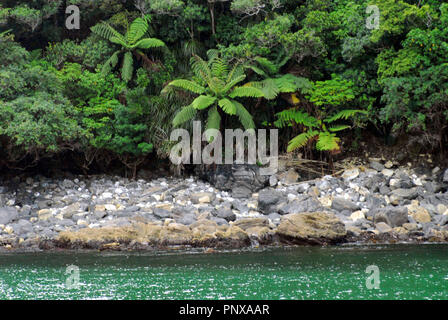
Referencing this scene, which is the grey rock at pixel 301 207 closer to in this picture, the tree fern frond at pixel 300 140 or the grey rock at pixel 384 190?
the grey rock at pixel 384 190

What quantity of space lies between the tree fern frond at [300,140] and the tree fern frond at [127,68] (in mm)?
5410

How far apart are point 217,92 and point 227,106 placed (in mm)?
773

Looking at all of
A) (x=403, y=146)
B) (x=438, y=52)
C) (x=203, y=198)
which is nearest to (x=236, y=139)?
(x=203, y=198)

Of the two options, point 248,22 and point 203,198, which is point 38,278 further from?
point 248,22

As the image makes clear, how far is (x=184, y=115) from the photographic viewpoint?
15.8 meters

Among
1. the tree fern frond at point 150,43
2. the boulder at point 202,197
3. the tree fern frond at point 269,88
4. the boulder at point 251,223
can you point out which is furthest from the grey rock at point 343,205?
the tree fern frond at point 150,43

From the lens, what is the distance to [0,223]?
13.6 metres

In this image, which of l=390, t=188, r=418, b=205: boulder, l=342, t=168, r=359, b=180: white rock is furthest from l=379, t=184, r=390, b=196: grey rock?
l=342, t=168, r=359, b=180: white rock

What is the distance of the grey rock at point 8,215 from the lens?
539 inches

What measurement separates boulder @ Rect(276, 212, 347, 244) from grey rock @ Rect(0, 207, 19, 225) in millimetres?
6787

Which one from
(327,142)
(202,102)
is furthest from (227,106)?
(327,142)

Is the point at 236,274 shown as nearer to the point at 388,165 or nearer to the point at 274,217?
the point at 274,217

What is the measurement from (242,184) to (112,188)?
3.87 m

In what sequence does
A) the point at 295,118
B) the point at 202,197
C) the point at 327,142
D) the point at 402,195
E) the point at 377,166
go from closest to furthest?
the point at 402,195
the point at 202,197
the point at 327,142
the point at 377,166
the point at 295,118
